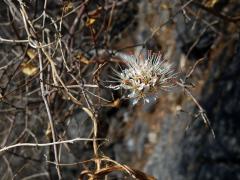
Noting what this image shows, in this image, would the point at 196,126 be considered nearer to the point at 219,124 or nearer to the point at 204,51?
the point at 219,124

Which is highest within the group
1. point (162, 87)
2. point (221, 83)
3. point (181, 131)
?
point (162, 87)

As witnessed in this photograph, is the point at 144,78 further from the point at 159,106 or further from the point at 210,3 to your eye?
the point at 159,106

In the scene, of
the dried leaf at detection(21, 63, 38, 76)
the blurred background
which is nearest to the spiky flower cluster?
the dried leaf at detection(21, 63, 38, 76)

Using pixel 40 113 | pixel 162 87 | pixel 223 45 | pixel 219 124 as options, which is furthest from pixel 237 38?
pixel 162 87

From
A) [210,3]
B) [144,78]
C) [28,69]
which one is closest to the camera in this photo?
[144,78]

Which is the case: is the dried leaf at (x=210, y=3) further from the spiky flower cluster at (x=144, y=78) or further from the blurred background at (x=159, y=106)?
the spiky flower cluster at (x=144, y=78)

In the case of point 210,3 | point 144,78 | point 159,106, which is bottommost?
point 159,106

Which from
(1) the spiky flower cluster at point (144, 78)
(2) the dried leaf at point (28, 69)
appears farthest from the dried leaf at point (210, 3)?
(1) the spiky flower cluster at point (144, 78)

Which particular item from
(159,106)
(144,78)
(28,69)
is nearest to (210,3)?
(28,69)

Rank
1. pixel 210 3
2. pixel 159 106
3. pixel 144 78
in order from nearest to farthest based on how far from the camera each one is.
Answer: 1. pixel 144 78
2. pixel 210 3
3. pixel 159 106

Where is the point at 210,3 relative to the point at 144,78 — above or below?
above

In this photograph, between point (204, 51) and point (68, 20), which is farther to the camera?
point (204, 51)
